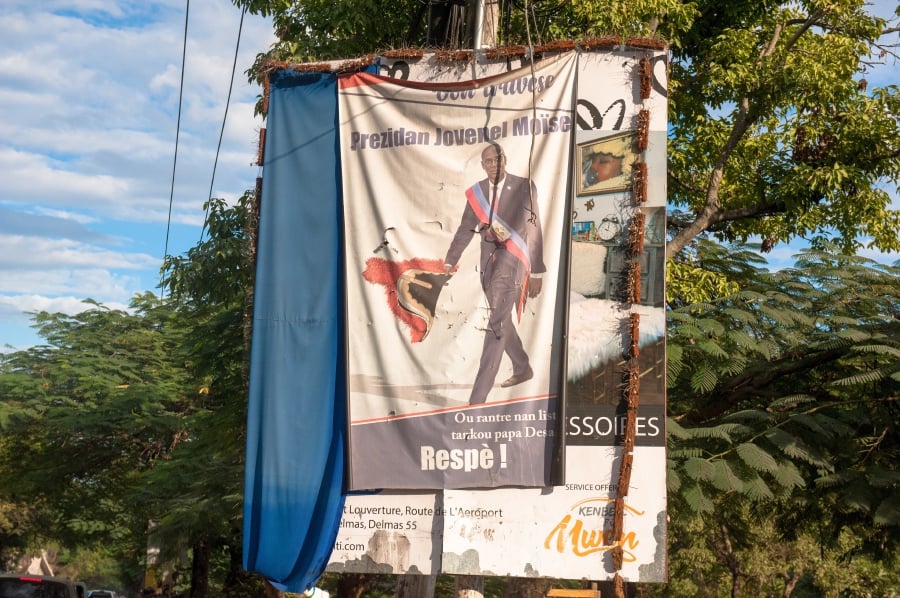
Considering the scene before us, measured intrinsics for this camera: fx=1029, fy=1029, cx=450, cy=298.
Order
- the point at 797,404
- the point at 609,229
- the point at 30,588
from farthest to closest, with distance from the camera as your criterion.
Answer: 1. the point at 30,588
2. the point at 797,404
3. the point at 609,229

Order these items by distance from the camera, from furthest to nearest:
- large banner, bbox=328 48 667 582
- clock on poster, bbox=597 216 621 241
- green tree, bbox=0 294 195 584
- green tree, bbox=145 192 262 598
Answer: green tree, bbox=0 294 195 584 → green tree, bbox=145 192 262 598 → clock on poster, bbox=597 216 621 241 → large banner, bbox=328 48 667 582

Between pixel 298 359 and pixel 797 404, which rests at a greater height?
pixel 797 404

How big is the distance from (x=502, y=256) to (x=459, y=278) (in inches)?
14.8

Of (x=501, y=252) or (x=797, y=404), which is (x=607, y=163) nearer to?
(x=501, y=252)

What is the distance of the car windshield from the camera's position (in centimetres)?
1473

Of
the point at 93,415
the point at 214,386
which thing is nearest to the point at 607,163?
the point at 214,386

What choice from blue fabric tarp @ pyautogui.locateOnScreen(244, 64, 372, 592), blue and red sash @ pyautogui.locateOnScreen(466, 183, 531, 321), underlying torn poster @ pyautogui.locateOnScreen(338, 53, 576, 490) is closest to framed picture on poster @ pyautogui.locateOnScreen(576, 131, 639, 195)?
underlying torn poster @ pyautogui.locateOnScreen(338, 53, 576, 490)

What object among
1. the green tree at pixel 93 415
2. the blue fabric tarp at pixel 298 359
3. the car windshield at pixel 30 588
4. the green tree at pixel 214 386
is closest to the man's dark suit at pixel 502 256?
the blue fabric tarp at pixel 298 359

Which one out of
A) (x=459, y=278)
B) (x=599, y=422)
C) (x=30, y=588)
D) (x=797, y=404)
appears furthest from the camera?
(x=30, y=588)

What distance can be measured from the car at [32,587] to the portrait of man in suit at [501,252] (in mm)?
10034

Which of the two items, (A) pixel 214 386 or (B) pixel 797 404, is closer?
(B) pixel 797 404

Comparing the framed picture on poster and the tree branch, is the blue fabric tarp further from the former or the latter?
the tree branch

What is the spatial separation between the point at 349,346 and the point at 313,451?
866 mm

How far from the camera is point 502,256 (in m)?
7.92
